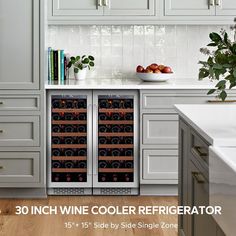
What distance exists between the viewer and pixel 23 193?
193 inches

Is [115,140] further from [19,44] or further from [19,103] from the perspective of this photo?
[19,44]

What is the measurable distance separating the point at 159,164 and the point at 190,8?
54.0 inches

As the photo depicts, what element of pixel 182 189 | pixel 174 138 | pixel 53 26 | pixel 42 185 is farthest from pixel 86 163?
pixel 182 189

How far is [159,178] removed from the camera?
4.92 metres

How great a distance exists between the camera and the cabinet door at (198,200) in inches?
95.2

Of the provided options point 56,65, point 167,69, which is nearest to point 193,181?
point 167,69

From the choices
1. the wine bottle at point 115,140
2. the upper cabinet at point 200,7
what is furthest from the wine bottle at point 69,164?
the upper cabinet at point 200,7

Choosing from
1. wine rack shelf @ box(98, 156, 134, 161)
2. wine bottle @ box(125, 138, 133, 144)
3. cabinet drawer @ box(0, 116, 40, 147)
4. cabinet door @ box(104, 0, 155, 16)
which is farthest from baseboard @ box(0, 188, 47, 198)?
cabinet door @ box(104, 0, 155, 16)

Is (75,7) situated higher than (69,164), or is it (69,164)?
(75,7)

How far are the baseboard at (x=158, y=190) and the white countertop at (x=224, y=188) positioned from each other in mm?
2975

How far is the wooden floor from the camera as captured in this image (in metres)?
4.00

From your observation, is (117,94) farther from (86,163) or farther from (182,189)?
(182,189)

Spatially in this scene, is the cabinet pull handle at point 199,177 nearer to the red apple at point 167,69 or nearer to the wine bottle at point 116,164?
the wine bottle at point 116,164

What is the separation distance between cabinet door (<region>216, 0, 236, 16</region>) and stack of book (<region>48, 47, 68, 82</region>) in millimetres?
1393
